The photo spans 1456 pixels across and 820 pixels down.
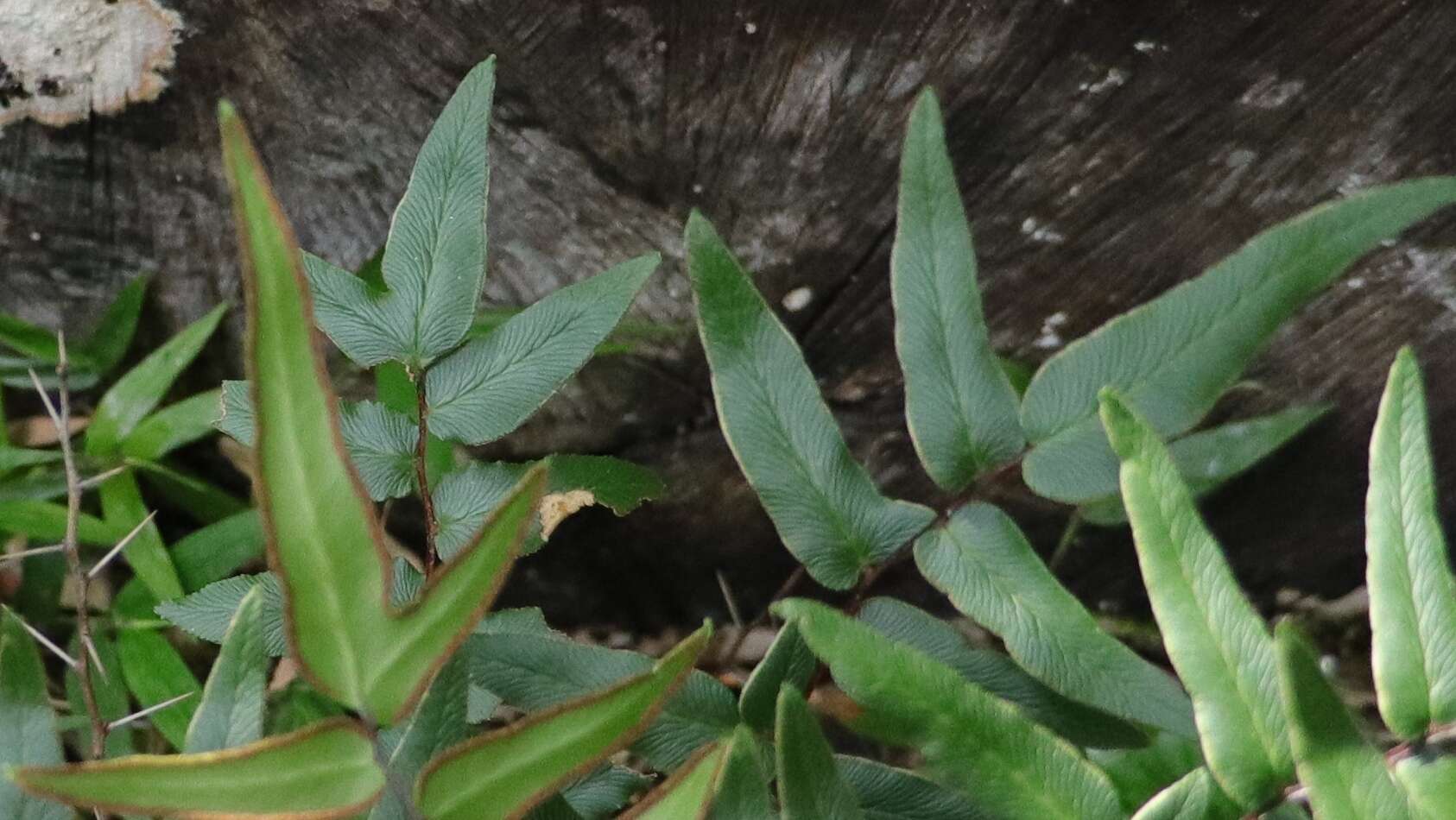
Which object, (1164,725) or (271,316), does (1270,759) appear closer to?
(1164,725)

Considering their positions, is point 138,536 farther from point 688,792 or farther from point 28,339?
point 688,792

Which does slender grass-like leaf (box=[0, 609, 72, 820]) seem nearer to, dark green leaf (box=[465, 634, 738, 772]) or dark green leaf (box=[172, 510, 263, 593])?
dark green leaf (box=[465, 634, 738, 772])

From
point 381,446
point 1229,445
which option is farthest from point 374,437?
point 1229,445

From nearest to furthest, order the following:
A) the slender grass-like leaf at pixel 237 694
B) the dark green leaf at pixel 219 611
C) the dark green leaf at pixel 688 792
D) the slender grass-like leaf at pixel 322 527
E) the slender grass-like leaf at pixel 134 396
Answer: the slender grass-like leaf at pixel 322 527, the dark green leaf at pixel 688 792, the slender grass-like leaf at pixel 237 694, the dark green leaf at pixel 219 611, the slender grass-like leaf at pixel 134 396

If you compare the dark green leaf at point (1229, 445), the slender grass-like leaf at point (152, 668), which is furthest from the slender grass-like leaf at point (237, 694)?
the dark green leaf at point (1229, 445)

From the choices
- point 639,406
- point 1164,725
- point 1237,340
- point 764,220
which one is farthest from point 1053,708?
point 639,406

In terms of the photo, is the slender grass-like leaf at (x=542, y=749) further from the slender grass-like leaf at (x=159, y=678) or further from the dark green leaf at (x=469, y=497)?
the slender grass-like leaf at (x=159, y=678)
